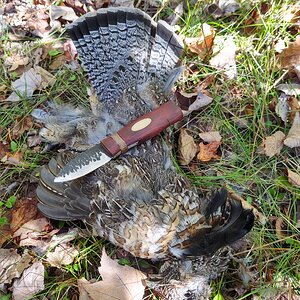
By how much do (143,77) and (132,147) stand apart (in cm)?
70

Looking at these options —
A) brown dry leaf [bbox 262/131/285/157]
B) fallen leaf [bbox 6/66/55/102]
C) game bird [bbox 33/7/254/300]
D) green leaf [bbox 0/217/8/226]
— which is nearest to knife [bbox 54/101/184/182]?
game bird [bbox 33/7/254/300]

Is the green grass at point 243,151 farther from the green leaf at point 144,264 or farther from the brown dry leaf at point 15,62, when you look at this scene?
the green leaf at point 144,264

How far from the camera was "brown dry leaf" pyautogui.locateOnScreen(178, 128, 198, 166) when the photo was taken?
3.81 meters

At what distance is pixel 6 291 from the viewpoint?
3.45 metres

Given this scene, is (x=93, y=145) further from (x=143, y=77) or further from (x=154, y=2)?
(x=154, y=2)

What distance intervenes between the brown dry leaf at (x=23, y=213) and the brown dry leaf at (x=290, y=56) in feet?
7.70

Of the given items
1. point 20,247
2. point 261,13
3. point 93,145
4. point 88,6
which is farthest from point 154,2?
point 20,247

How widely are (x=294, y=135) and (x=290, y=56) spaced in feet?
2.39

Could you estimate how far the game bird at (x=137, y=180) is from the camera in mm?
3098

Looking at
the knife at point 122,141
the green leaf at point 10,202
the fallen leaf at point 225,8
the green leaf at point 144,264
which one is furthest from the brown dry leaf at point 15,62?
the green leaf at point 144,264

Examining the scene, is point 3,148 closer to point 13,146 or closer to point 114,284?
point 13,146

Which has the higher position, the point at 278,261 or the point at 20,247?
the point at 20,247

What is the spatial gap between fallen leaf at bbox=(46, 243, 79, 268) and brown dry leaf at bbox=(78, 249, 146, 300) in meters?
0.23

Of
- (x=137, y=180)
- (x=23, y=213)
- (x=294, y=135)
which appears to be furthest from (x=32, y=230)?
(x=294, y=135)
